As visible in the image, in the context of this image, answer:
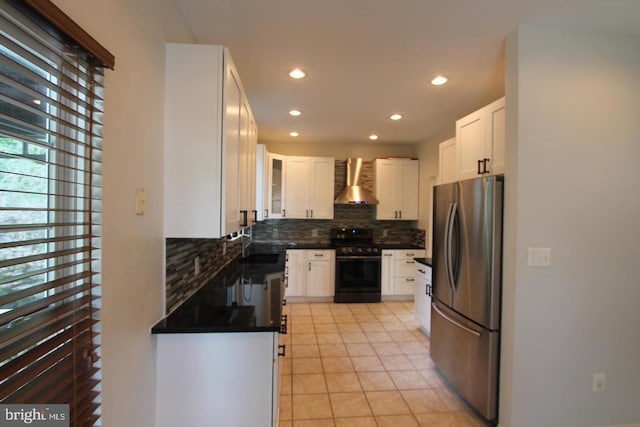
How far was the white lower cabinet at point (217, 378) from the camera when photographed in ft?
5.17

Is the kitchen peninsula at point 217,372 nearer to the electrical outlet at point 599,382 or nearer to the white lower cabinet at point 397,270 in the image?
the electrical outlet at point 599,382

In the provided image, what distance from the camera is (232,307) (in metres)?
1.88

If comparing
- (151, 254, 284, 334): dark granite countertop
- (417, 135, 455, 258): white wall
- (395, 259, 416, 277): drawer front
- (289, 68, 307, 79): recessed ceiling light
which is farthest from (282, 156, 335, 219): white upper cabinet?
(289, 68, 307, 79): recessed ceiling light

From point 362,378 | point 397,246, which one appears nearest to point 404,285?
point 397,246

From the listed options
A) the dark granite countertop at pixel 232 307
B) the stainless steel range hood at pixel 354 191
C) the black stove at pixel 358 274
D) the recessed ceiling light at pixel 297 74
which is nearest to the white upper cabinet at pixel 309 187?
the stainless steel range hood at pixel 354 191

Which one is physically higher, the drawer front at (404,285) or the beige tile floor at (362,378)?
the drawer front at (404,285)

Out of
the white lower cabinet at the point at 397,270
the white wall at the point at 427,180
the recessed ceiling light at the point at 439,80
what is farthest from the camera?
the white lower cabinet at the point at 397,270

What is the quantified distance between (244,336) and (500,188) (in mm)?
1850

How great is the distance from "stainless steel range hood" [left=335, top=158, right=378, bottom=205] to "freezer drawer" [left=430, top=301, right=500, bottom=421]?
8.24ft

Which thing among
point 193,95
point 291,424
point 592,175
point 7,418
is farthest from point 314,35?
point 291,424

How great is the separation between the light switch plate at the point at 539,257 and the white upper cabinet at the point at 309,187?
135 inches

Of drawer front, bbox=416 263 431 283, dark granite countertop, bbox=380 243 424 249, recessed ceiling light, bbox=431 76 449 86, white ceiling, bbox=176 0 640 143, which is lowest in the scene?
drawer front, bbox=416 263 431 283

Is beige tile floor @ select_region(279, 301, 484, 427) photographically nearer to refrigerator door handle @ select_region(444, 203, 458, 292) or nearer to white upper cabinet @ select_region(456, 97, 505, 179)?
refrigerator door handle @ select_region(444, 203, 458, 292)

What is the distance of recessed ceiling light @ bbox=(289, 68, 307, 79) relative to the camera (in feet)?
8.38
